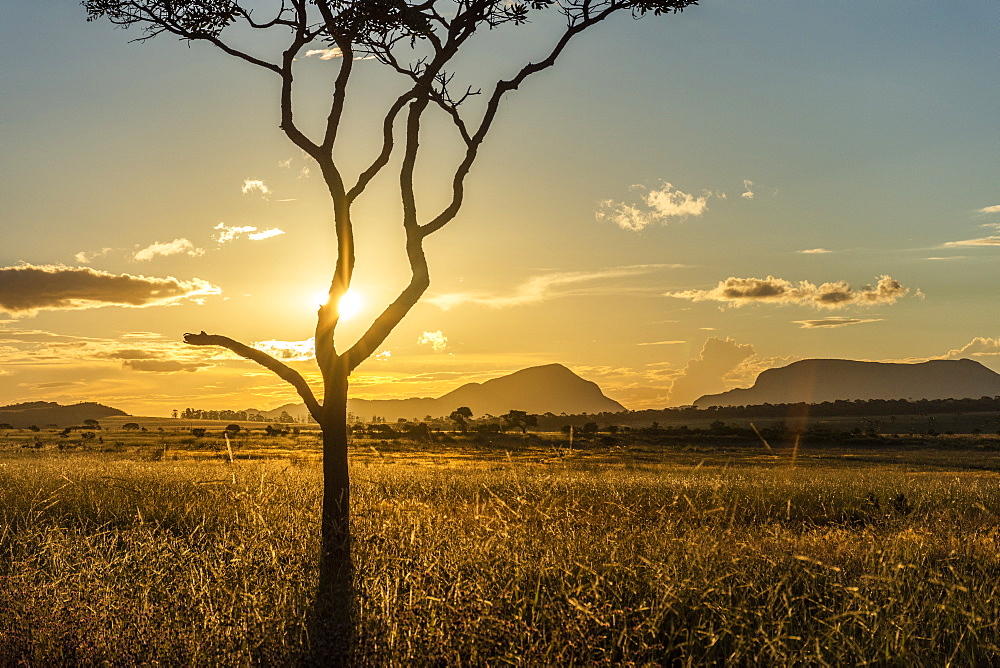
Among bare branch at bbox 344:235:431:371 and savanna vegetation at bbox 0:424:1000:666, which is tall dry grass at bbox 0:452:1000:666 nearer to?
savanna vegetation at bbox 0:424:1000:666

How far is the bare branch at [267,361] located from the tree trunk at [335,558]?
0.53 ft

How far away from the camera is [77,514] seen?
1246cm

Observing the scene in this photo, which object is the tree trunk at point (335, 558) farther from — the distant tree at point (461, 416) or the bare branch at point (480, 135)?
the distant tree at point (461, 416)

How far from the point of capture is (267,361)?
840cm

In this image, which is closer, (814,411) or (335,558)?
(335,558)

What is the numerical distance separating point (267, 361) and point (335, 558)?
2.42m

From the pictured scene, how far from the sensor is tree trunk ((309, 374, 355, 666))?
457cm

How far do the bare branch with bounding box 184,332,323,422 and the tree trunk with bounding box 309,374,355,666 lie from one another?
16 centimetres

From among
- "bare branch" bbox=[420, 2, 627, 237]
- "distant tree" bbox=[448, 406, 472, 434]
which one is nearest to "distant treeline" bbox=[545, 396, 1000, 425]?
"distant tree" bbox=[448, 406, 472, 434]

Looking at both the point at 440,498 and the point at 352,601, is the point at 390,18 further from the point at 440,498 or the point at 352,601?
the point at 440,498

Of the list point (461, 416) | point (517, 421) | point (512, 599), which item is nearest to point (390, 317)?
point (512, 599)

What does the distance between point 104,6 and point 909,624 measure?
11969 mm

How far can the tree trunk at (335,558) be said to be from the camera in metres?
4.57

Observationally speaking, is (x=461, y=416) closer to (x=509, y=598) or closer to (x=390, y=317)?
(x=390, y=317)
